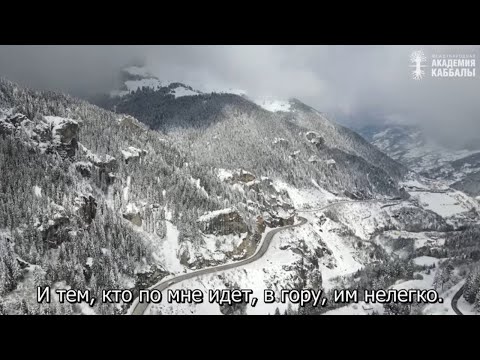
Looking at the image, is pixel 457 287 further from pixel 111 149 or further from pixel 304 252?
pixel 111 149

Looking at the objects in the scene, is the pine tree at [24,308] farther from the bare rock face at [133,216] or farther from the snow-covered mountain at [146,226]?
the bare rock face at [133,216]

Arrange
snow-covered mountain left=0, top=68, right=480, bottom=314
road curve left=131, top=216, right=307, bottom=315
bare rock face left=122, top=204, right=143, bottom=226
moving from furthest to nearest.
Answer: bare rock face left=122, top=204, right=143, bottom=226
snow-covered mountain left=0, top=68, right=480, bottom=314
road curve left=131, top=216, right=307, bottom=315

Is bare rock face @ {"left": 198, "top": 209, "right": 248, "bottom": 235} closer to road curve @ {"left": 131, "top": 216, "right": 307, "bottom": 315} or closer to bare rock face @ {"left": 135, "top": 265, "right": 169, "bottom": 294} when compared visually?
road curve @ {"left": 131, "top": 216, "right": 307, "bottom": 315}

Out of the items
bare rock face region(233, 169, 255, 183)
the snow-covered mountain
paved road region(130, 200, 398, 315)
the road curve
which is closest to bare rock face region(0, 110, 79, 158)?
the snow-covered mountain

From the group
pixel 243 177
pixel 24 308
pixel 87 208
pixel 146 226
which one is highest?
pixel 243 177

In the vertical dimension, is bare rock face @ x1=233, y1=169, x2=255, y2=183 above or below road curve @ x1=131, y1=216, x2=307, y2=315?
above

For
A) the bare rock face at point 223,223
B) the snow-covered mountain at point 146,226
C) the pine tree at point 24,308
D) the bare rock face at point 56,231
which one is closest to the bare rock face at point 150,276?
the snow-covered mountain at point 146,226

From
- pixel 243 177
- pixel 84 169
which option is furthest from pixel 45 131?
pixel 243 177

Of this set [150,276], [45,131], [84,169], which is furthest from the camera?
[45,131]

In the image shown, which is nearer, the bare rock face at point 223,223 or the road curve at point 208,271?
the road curve at point 208,271

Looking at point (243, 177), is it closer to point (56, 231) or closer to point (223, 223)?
point (223, 223)

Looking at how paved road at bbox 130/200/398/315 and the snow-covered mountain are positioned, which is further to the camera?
the snow-covered mountain
